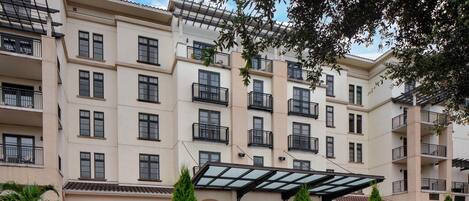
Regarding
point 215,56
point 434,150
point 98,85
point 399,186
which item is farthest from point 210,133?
point 434,150

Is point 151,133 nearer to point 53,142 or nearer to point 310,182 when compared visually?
point 53,142

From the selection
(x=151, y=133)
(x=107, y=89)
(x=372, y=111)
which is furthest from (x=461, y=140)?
(x=107, y=89)

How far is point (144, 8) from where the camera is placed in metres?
25.6

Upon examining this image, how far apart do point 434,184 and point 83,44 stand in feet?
77.9

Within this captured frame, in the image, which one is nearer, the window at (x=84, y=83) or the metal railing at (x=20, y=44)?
the metal railing at (x=20, y=44)

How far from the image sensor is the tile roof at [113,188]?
22078 mm

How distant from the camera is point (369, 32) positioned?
686 centimetres

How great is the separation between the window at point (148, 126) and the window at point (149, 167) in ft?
3.40

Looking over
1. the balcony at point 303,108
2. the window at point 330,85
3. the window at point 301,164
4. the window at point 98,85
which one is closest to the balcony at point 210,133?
the balcony at point 303,108

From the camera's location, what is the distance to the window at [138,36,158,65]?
2580 centimetres

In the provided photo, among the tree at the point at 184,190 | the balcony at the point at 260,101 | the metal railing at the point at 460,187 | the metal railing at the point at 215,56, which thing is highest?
the metal railing at the point at 215,56

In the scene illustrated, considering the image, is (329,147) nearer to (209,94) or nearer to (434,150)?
(434,150)

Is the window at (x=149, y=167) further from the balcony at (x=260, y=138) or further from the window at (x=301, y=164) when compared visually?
the window at (x=301, y=164)

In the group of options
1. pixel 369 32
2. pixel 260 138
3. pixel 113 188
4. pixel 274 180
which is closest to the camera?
pixel 369 32
